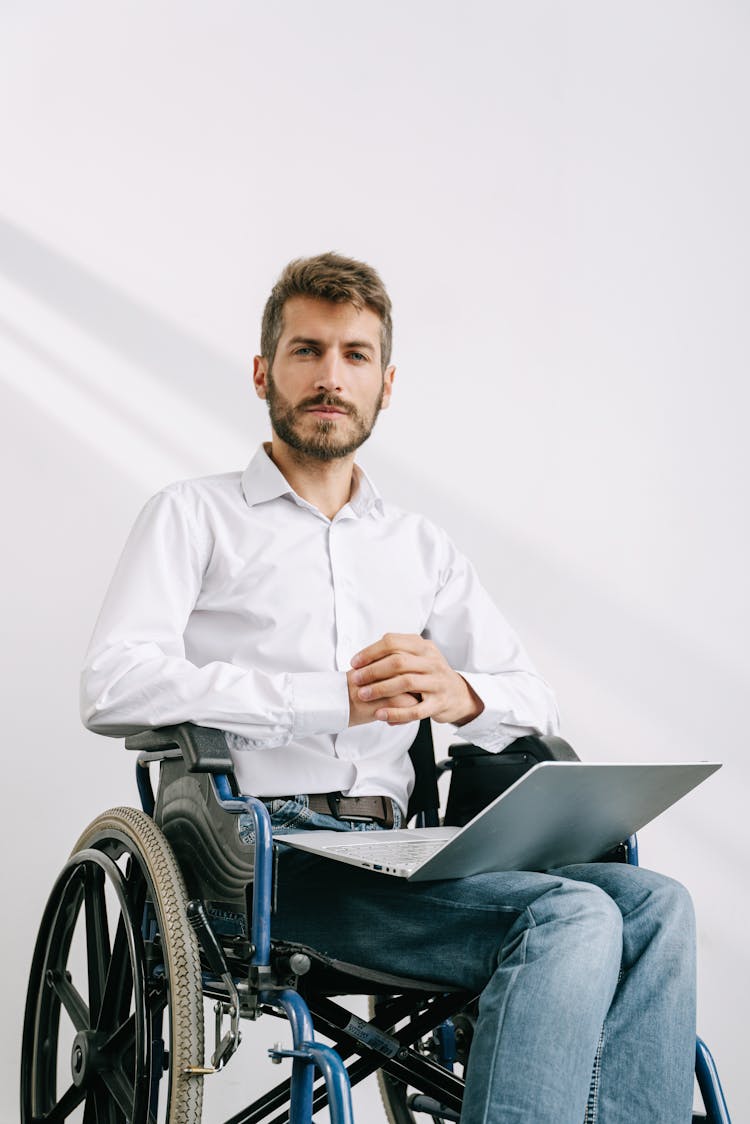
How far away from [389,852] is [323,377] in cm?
84

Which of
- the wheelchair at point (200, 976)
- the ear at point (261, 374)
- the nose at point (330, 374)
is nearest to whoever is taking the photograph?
the wheelchair at point (200, 976)

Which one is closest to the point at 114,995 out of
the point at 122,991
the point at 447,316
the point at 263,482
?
the point at 122,991

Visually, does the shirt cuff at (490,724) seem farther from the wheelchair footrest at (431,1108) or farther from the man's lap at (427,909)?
the wheelchair footrest at (431,1108)

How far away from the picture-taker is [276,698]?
1616mm

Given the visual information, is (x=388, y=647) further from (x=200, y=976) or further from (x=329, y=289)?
(x=329, y=289)

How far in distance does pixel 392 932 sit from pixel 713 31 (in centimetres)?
259

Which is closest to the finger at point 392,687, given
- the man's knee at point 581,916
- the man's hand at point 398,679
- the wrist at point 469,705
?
the man's hand at point 398,679

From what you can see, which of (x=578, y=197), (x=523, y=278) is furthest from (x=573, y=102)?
(x=523, y=278)

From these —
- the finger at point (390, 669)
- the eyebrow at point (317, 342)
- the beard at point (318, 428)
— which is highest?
the eyebrow at point (317, 342)

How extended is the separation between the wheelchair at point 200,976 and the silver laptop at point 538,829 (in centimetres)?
11

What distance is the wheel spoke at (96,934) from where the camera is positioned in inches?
68.1

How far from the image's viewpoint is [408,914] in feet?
4.87

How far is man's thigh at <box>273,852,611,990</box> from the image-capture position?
4.72ft

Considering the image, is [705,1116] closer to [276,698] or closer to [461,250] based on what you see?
[276,698]
